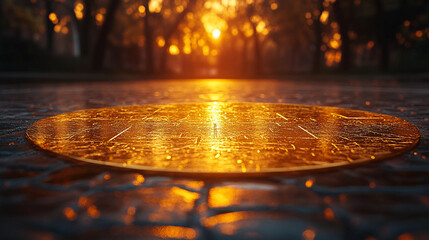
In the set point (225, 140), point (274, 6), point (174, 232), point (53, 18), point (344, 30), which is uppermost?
point (274, 6)

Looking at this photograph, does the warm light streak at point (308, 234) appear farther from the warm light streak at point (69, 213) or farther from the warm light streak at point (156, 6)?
the warm light streak at point (156, 6)

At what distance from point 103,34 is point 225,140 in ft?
61.5

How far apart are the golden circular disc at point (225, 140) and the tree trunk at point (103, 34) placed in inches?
646

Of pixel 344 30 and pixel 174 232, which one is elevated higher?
pixel 344 30

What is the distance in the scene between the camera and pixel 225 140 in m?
3.24

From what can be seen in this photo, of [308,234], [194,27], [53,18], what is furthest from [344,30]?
[308,234]

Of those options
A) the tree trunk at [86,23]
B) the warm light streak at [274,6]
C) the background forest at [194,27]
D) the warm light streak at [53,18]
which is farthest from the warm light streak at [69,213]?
the warm light streak at [274,6]

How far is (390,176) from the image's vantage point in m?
2.30

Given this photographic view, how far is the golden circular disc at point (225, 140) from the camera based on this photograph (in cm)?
249

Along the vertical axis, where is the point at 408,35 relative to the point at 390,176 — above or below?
above

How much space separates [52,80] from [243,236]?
16246mm

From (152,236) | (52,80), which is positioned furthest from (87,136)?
(52,80)

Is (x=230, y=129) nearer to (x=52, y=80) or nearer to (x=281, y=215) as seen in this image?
(x=281, y=215)

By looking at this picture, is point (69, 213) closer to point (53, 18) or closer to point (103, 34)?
point (103, 34)
